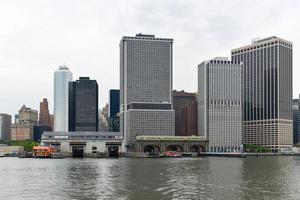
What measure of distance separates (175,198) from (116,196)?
851cm

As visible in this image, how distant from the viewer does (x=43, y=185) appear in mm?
83188

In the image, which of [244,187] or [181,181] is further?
[181,181]

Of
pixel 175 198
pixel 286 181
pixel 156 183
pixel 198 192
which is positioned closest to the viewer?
pixel 175 198

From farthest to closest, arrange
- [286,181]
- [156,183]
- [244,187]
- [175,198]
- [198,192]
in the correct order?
1. [286,181]
2. [156,183]
3. [244,187]
4. [198,192]
5. [175,198]

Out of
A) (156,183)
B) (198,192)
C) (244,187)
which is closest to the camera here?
(198,192)

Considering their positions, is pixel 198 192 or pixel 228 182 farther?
pixel 228 182

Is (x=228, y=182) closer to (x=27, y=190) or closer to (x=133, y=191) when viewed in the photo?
(x=133, y=191)

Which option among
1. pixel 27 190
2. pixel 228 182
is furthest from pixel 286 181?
pixel 27 190

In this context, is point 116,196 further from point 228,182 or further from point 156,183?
point 228,182

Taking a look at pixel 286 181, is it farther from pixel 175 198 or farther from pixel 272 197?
pixel 175 198

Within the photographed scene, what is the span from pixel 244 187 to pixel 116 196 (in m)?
22.9

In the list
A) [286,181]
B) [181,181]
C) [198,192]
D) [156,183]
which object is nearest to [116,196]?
[198,192]

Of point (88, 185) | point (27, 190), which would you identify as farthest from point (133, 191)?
point (27, 190)

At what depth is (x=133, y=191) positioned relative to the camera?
72.9 meters
